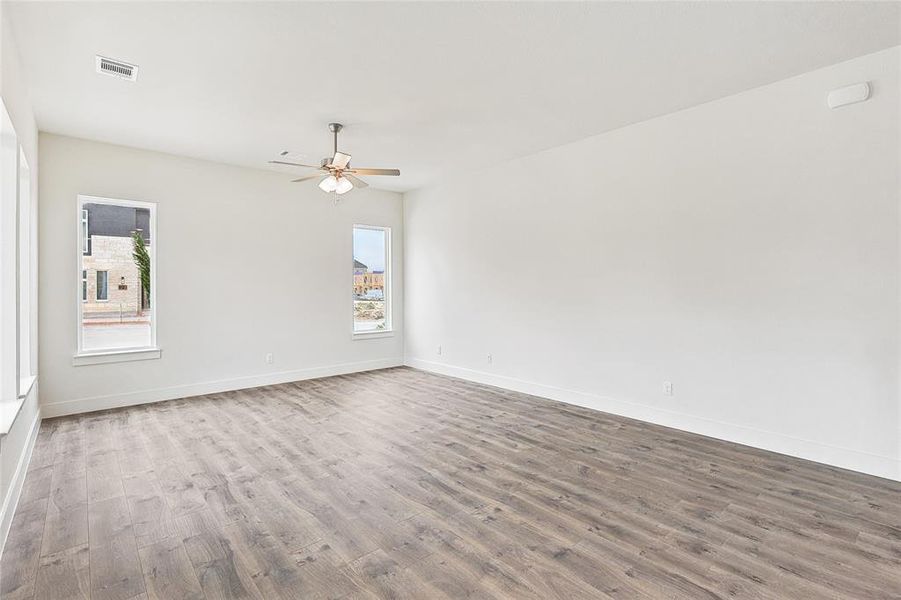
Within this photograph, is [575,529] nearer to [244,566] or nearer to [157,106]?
[244,566]

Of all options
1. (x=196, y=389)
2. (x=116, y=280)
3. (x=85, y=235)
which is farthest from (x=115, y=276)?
(x=196, y=389)

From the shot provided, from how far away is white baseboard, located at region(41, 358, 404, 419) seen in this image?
469cm

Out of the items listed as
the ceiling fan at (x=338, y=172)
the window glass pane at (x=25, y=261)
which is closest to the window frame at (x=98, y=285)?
the window glass pane at (x=25, y=261)

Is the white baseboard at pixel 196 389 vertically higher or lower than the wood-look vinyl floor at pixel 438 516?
higher

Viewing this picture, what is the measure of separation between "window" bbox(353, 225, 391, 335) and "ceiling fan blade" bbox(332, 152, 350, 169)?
111 inches

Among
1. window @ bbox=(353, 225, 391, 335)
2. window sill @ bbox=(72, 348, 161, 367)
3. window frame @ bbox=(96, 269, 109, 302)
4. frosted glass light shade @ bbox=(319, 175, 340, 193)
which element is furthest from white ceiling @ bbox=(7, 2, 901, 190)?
window @ bbox=(353, 225, 391, 335)

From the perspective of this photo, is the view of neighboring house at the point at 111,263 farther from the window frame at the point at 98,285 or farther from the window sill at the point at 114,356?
the window sill at the point at 114,356

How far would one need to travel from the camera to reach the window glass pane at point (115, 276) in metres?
4.86

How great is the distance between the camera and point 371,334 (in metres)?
7.05

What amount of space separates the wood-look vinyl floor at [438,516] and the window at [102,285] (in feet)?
4.52

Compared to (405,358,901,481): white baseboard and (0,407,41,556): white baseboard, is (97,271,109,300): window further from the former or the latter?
(405,358,901,481): white baseboard

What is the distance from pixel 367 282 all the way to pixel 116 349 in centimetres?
328

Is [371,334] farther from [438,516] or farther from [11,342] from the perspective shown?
[438,516]

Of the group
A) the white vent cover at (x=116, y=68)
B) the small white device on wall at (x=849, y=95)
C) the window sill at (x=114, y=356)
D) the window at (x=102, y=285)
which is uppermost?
the white vent cover at (x=116, y=68)
